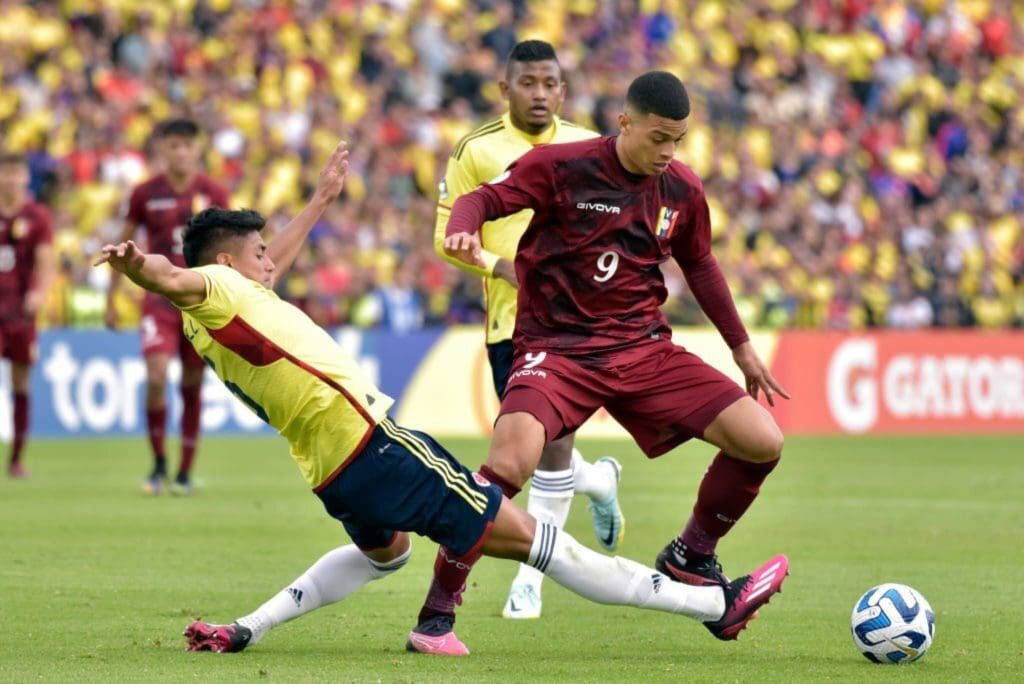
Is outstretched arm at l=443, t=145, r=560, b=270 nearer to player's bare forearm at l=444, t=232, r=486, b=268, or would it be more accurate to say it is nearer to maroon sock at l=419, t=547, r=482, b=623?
player's bare forearm at l=444, t=232, r=486, b=268

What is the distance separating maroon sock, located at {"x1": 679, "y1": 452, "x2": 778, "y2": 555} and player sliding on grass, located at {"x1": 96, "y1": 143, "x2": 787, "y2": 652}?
642 mm

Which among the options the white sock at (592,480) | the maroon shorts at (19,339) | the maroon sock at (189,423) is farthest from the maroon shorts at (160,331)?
the white sock at (592,480)

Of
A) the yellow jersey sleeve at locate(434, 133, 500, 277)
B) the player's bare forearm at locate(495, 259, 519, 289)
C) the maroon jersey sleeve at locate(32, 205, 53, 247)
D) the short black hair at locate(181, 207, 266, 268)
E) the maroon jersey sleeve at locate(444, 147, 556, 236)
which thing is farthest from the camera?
the maroon jersey sleeve at locate(32, 205, 53, 247)

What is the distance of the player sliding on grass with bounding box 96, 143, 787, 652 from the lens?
21.3 ft

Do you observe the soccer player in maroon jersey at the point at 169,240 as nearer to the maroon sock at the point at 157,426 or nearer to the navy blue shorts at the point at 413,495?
the maroon sock at the point at 157,426

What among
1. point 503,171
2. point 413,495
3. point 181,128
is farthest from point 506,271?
point 181,128

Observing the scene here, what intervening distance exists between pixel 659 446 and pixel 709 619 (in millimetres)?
930

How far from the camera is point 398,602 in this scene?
8.69 m

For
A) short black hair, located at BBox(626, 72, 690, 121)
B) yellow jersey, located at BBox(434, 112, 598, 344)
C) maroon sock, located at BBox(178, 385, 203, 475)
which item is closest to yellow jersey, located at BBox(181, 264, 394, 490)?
short black hair, located at BBox(626, 72, 690, 121)

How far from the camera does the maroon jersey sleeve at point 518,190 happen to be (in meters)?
7.36

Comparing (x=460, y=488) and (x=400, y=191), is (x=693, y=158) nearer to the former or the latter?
(x=400, y=191)

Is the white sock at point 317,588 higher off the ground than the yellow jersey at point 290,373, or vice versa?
the yellow jersey at point 290,373

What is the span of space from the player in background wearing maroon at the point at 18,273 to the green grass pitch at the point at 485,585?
63 centimetres

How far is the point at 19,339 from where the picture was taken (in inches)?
607
